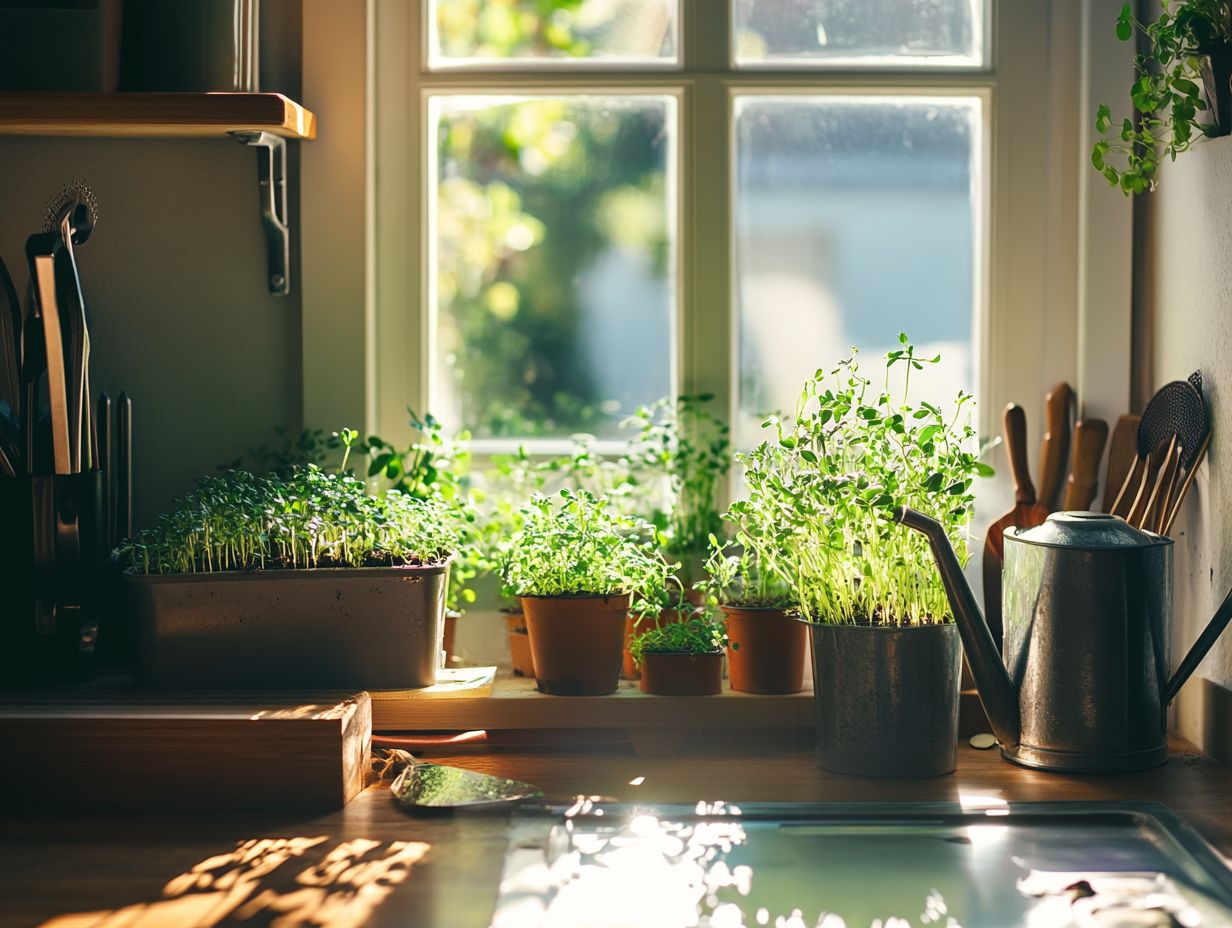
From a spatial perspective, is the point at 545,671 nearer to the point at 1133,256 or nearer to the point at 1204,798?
the point at 1204,798

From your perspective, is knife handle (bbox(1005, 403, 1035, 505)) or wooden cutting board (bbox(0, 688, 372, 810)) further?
knife handle (bbox(1005, 403, 1035, 505))

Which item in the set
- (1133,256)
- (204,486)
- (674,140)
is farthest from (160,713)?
(1133,256)

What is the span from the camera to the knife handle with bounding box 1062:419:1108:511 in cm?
177

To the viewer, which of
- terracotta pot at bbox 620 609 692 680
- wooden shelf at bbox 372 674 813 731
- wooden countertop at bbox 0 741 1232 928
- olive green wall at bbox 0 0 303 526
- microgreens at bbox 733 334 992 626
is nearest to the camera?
wooden countertop at bbox 0 741 1232 928

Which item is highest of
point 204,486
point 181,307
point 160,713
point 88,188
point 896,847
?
point 88,188

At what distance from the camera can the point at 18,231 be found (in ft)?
6.02

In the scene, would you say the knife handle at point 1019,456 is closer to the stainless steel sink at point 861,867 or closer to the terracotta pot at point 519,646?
the stainless steel sink at point 861,867

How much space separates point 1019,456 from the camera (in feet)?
5.89

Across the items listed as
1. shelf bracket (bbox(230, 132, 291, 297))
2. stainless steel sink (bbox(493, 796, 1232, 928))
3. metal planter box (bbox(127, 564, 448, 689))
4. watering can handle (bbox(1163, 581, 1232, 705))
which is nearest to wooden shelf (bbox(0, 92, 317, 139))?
shelf bracket (bbox(230, 132, 291, 297))

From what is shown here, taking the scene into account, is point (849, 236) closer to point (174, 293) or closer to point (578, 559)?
point (578, 559)

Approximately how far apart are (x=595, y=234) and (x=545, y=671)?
24.8 inches

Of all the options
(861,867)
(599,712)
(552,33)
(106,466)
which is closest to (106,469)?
(106,466)

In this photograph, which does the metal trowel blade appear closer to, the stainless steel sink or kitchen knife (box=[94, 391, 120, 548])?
the stainless steel sink

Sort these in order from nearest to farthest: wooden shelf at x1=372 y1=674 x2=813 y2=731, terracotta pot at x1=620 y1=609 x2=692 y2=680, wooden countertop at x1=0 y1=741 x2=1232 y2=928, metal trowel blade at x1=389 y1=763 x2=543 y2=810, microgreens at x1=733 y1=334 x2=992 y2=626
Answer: wooden countertop at x1=0 y1=741 x2=1232 y2=928, metal trowel blade at x1=389 y1=763 x2=543 y2=810, microgreens at x1=733 y1=334 x2=992 y2=626, wooden shelf at x1=372 y1=674 x2=813 y2=731, terracotta pot at x1=620 y1=609 x2=692 y2=680
